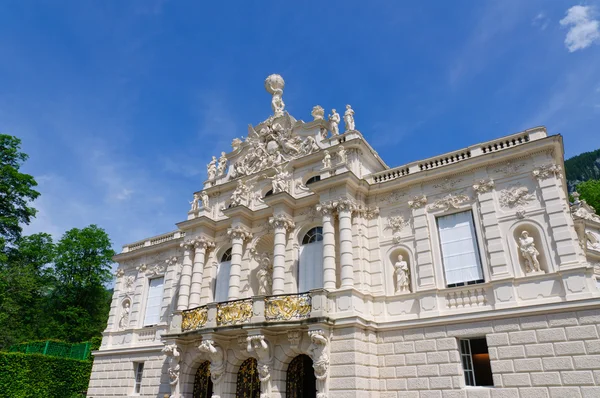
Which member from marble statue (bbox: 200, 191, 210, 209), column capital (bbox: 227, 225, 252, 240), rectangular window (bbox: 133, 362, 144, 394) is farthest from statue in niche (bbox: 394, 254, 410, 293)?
rectangular window (bbox: 133, 362, 144, 394)

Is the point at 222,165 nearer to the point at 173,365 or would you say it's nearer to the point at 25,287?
the point at 173,365

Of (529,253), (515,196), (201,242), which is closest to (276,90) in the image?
(201,242)

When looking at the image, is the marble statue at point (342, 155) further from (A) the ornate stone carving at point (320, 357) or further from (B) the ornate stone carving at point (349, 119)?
(A) the ornate stone carving at point (320, 357)

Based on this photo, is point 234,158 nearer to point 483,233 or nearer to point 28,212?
point 483,233

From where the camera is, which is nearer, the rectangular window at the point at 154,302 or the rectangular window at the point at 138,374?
the rectangular window at the point at 138,374

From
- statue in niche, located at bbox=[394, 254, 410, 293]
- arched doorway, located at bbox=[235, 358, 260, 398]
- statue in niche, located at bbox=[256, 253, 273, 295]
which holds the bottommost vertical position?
arched doorway, located at bbox=[235, 358, 260, 398]

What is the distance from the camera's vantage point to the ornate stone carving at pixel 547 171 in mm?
15912

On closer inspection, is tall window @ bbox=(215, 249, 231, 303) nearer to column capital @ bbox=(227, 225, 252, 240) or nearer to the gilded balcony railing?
column capital @ bbox=(227, 225, 252, 240)

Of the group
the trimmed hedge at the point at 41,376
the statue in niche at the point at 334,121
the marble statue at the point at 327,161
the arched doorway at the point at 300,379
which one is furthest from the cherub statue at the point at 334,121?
the trimmed hedge at the point at 41,376

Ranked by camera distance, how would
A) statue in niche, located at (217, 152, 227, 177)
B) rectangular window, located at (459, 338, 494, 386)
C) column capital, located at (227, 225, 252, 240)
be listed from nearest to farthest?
rectangular window, located at (459, 338, 494, 386) → column capital, located at (227, 225, 252, 240) → statue in niche, located at (217, 152, 227, 177)

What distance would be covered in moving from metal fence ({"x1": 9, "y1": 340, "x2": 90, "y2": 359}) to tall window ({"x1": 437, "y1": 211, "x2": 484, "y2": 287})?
2532 cm

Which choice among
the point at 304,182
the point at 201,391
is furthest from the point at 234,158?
the point at 201,391

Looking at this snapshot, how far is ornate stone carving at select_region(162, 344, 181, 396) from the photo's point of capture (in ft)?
64.8

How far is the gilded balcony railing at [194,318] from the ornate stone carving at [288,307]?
3527mm
